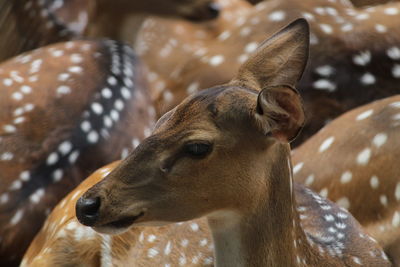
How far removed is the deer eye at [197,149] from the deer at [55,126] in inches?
47.9

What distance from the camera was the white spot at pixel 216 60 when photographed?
310 centimetres

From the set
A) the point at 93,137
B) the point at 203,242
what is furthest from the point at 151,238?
the point at 93,137

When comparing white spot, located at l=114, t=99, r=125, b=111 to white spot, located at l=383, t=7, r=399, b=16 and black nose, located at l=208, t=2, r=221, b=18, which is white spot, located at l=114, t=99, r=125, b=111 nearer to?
black nose, located at l=208, t=2, r=221, b=18

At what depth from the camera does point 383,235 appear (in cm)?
222

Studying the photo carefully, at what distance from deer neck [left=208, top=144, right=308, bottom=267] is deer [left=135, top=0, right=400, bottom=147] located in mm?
1221

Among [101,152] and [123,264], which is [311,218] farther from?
[101,152]

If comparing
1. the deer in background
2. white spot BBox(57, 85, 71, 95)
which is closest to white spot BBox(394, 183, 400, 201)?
the deer in background

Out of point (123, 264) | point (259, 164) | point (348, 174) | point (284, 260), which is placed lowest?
point (348, 174)

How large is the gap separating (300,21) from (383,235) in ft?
2.12

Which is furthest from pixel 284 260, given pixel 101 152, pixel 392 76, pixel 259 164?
pixel 392 76

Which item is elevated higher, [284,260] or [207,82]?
[284,260]

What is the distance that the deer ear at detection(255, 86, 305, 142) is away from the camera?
154 centimetres

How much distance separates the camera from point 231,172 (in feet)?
5.24

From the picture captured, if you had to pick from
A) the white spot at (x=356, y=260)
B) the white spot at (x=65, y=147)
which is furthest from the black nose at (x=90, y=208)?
the white spot at (x=65, y=147)
